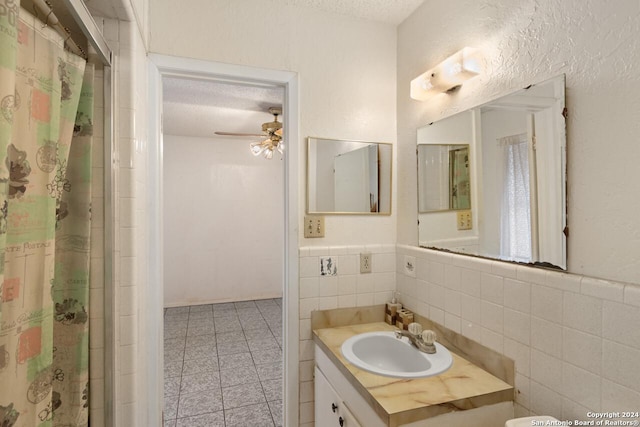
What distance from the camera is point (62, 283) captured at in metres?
0.98

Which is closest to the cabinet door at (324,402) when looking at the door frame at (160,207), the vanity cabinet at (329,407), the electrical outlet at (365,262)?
the vanity cabinet at (329,407)

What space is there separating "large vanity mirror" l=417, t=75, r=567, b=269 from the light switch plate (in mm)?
523

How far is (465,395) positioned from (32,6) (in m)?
1.65

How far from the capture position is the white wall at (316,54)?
1477 millimetres

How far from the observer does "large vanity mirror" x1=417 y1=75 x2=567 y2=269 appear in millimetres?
998

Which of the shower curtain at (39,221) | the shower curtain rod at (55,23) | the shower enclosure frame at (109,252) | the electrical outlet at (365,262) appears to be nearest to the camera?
the shower curtain at (39,221)

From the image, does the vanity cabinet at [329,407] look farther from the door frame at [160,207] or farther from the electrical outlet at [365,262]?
the electrical outlet at [365,262]

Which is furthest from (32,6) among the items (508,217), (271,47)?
(508,217)

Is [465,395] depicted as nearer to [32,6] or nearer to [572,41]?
[572,41]

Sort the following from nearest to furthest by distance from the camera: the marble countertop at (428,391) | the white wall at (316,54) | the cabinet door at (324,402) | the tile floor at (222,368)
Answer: the marble countertop at (428,391)
the cabinet door at (324,402)
the white wall at (316,54)
the tile floor at (222,368)

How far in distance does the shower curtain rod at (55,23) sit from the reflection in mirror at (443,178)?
1430 millimetres

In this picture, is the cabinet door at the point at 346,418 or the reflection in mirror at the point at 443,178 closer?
the cabinet door at the point at 346,418

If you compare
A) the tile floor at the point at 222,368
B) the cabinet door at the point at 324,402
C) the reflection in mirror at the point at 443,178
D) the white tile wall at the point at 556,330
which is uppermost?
the reflection in mirror at the point at 443,178

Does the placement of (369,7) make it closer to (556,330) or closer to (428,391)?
(556,330)
